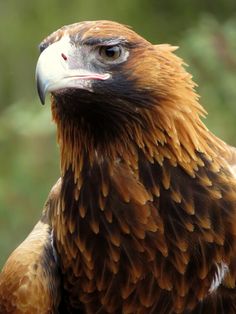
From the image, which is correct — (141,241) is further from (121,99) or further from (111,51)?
(111,51)

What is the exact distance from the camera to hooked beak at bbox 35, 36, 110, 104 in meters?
5.65

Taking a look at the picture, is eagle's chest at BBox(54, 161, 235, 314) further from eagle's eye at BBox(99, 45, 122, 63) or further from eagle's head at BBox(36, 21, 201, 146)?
eagle's eye at BBox(99, 45, 122, 63)

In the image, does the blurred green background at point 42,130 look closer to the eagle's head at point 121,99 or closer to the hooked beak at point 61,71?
the eagle's head at point 121,99

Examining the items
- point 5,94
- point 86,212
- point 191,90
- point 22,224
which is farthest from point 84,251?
point 5,94

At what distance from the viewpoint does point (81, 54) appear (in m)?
5.95

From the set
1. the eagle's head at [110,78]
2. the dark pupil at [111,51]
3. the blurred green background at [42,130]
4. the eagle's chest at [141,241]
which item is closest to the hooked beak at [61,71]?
the eagle's head at [110,78]

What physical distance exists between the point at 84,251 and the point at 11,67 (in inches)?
294

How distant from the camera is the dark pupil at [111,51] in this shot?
6.00m

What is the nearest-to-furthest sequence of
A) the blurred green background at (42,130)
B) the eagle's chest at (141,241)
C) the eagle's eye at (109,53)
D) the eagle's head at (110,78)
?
the eagle's head at (110,78) → the eagle's eye at (109,53) → the eagle's chest at (141,241) → the blurred green background at (42,130)

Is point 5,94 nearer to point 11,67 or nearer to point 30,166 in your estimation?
point 11,67

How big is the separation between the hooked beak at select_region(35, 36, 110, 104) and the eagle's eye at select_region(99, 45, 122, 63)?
0.29 ft

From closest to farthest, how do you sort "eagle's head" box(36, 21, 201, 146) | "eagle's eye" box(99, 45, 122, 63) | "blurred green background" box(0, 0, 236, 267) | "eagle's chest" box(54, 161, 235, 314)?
"eagle's head" box(36, 21, 201, 146) → "eagle's eye" box(99, 45, 122, 63) → "eagle's chest" box(54, 161, 235, 314) → "blurred green background" box(0, 0, 236, 267)

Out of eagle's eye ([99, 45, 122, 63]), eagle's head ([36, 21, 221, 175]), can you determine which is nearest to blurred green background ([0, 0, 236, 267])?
eagle's head ([36, 21, 221, 175])

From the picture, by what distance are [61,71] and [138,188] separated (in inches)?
32.7
